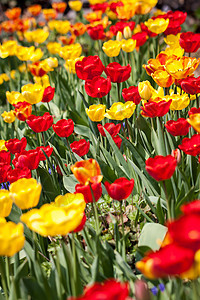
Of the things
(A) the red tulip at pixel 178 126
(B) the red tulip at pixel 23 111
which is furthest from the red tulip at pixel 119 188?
(B) the red tulip at pixel 23 111

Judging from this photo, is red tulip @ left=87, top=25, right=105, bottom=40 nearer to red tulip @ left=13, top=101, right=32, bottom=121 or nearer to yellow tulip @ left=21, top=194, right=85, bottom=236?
red tulip @ left=13, top=101, right=32, bottom=121

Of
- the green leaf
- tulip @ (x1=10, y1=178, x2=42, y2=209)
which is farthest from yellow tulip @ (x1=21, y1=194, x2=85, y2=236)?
the green leaf

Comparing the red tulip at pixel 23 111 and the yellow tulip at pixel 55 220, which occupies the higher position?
the yellow tulip at pixel 55 220

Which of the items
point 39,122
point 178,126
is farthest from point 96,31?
point 178,126

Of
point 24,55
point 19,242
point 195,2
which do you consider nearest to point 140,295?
point 19,242

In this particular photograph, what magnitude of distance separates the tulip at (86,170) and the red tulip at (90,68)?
3.05 feet

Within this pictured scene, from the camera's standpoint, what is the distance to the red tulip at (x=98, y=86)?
2.12 meters

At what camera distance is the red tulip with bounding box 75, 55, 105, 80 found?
226 centimetres

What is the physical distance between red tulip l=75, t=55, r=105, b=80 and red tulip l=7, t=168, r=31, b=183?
2.59ft

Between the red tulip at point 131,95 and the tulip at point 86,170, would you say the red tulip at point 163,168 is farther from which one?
the red tulip at point 131,95

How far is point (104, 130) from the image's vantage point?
1997 mm

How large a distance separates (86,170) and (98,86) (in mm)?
798

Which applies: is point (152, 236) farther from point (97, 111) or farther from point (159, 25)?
point (159, 25)

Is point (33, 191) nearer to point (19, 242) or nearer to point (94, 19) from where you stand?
point (19, 242)
